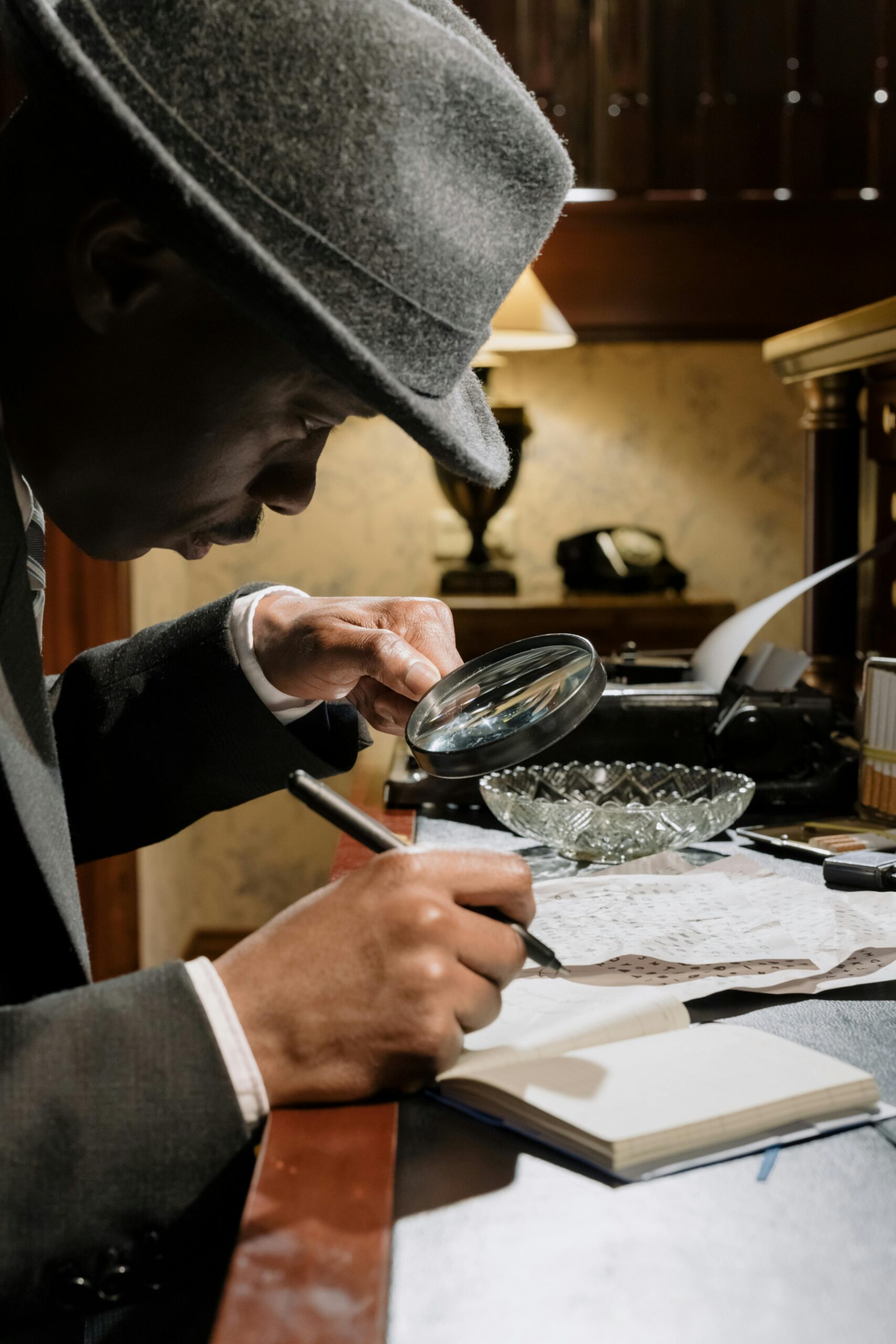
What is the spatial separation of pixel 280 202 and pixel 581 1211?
583 mm

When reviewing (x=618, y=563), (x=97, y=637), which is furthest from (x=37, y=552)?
(x=618, y=563)

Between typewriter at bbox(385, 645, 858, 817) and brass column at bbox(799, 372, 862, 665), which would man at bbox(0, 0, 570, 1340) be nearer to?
typewriter at bbox(385, 645, 858, 817)

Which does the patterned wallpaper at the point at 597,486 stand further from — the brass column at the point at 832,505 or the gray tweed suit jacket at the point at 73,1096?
the gray tweed suit jacket at the point at 73,1096

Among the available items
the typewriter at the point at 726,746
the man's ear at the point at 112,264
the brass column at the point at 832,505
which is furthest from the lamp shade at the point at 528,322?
the man's ear at the point at 112,264

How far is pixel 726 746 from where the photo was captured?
5.32ft

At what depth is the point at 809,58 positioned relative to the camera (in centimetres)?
322

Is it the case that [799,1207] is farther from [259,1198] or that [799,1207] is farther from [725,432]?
[725,432]

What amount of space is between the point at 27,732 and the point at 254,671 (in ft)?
1.58

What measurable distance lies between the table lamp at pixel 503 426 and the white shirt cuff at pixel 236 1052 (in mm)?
2185

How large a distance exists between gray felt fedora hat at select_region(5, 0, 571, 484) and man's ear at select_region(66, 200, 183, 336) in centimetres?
8

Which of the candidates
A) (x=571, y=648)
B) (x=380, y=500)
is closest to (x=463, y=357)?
(x=571, y=648)

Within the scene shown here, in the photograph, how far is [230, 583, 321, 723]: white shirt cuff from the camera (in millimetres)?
1284

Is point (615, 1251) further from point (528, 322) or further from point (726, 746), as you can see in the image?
point (528, 322)

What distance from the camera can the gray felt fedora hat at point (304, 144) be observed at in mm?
709
